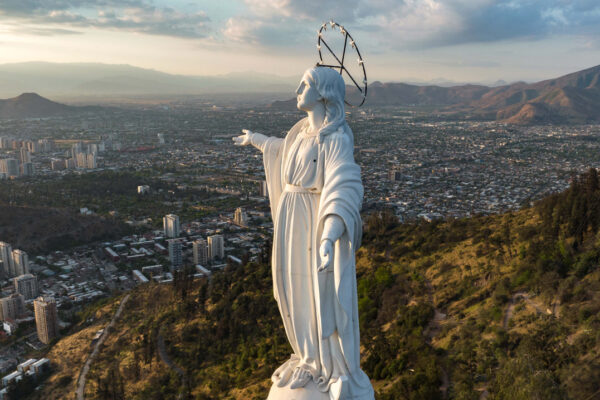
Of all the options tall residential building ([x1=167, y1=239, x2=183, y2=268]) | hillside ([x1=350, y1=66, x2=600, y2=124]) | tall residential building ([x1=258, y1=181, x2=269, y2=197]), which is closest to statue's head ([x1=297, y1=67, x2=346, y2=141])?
tall residential building ([x1=167, y1=239, x2=183, y2=268])

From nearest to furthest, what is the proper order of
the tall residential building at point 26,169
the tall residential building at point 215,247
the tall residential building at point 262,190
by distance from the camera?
the tall residential building at point 215,247, the tall residential building at point 262,190, the tall residential building at point 26,169

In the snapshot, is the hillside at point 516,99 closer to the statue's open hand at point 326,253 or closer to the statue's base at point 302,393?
the statue's base at point 302,393

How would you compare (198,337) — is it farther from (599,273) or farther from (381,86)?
(381,86)

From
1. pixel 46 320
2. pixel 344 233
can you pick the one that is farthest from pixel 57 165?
pixel 344 233

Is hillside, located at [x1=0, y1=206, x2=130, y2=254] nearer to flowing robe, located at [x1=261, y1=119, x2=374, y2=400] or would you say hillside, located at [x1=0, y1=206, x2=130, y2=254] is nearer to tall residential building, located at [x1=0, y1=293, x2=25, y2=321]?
tall residential building, located at [x1=0, y1=293, x2=25, y2=321]

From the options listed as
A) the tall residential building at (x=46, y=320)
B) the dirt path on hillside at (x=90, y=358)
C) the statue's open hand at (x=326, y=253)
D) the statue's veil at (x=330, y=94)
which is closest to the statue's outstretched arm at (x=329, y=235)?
the statue's open hand at (x=326, y=253)

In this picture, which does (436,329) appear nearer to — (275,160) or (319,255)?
(275,160)
